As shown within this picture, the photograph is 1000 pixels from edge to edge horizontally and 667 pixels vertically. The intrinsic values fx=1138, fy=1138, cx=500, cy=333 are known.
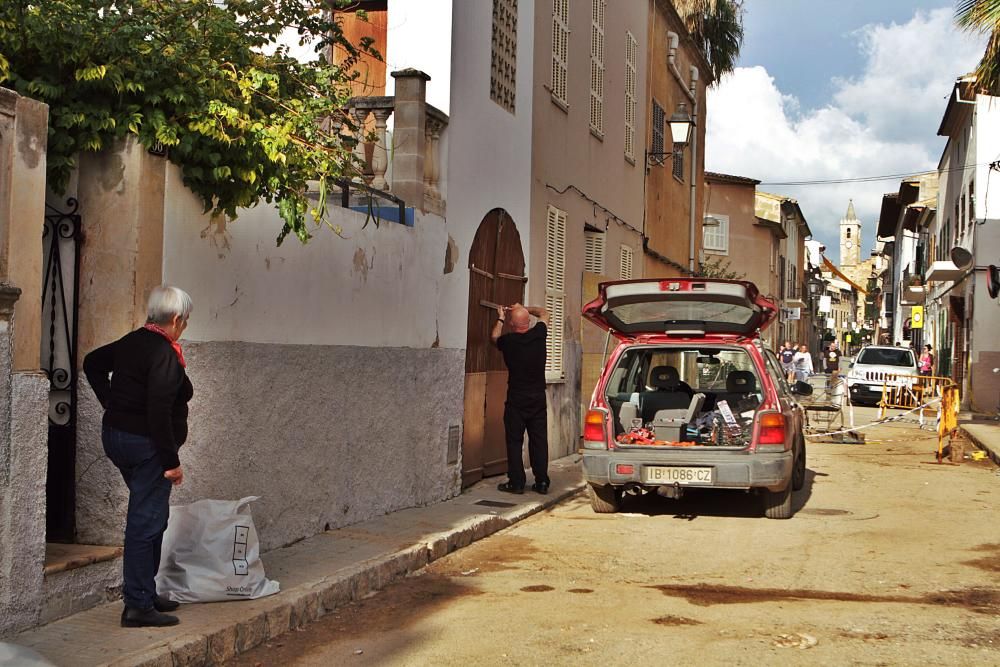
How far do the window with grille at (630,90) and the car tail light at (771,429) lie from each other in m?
9.75

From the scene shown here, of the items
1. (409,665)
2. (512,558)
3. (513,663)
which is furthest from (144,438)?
(512,558)

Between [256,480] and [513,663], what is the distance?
8.84 ft

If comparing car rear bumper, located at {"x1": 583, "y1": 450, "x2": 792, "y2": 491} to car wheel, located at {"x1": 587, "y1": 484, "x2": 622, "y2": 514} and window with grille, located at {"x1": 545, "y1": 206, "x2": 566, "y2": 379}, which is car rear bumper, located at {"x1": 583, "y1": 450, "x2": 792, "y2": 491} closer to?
car wheel, located at {"x1": 587, "y1": 484, "x2": 622, "y2": 514}

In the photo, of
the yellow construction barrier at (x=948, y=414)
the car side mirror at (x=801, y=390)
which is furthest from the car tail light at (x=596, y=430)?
the yellow construction barrier at (x=948, y=414)

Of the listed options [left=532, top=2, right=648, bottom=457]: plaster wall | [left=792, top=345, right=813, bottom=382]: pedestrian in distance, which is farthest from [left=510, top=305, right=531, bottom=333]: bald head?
[left=792, top=345, right=813, bottom=382]: pedestrian in distance

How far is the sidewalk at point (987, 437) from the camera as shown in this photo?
16189 millimetres

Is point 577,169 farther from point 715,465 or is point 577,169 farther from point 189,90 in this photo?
point 189,90

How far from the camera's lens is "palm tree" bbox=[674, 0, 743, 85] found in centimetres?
3238

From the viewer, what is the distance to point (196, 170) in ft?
21.0

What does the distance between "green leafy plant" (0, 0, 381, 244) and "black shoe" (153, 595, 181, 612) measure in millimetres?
2236

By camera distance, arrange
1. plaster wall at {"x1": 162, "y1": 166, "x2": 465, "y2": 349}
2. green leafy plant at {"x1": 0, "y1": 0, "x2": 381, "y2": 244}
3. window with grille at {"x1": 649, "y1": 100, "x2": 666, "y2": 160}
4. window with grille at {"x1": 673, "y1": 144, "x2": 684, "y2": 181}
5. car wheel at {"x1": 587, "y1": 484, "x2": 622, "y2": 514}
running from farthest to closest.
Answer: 1. window with grille at {"x1": 673, "y1": 144, "x2": 684, "y2": 181}
2. window with grille at {"x1": 649, "y1": 100, "x2": 666, "y2": 160}
3. car wheel at {"x1": 587, "y1": 484, "x2": 622, "y2": 514}
4. plaster wall at {"x1": 162, "y1": 166, "x2": 465, "y2": 349}
5. green leafy plant at {"x1": 0, "y1": 0, "x2": 381, "y2": 244}

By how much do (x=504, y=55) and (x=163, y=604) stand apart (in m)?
8.22

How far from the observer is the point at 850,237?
493 ft

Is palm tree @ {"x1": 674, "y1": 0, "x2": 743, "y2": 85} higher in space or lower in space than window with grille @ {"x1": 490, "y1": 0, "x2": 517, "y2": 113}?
higher
